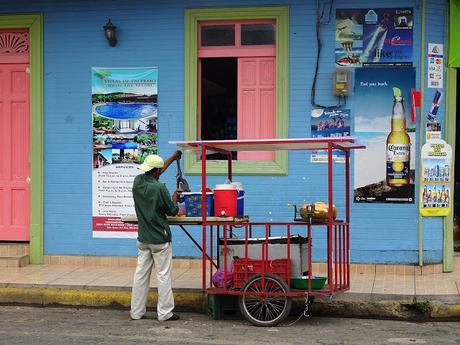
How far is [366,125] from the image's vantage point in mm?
9828

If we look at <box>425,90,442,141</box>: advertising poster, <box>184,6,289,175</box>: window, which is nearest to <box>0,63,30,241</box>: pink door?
<box>184,6,289,175</box>: window

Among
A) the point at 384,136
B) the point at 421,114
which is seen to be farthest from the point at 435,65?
the point at 384,136

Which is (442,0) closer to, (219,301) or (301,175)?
(301,175)

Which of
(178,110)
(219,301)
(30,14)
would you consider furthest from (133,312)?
(30,14)

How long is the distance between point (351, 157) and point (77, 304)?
162 inches

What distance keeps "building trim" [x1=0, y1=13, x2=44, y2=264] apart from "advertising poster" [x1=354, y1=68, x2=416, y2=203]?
459 centimetres

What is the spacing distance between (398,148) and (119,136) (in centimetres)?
396

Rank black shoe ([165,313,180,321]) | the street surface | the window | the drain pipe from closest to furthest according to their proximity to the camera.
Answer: the street surface → black shoe ([165,313,180,321]) → the drain pipe → the window

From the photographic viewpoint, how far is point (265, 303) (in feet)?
24.8

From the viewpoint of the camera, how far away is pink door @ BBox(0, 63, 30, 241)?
10.8 meters

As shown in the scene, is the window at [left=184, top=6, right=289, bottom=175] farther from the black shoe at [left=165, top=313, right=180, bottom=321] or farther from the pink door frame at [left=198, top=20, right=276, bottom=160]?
the black shoe at [left=165, top=313, right=180, bottom=321]

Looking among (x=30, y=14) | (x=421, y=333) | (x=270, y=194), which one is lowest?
(x=421, y=333)

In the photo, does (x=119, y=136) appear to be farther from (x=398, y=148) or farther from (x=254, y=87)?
(x=398, y=148)

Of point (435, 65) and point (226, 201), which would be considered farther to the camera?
point (435, 65)
